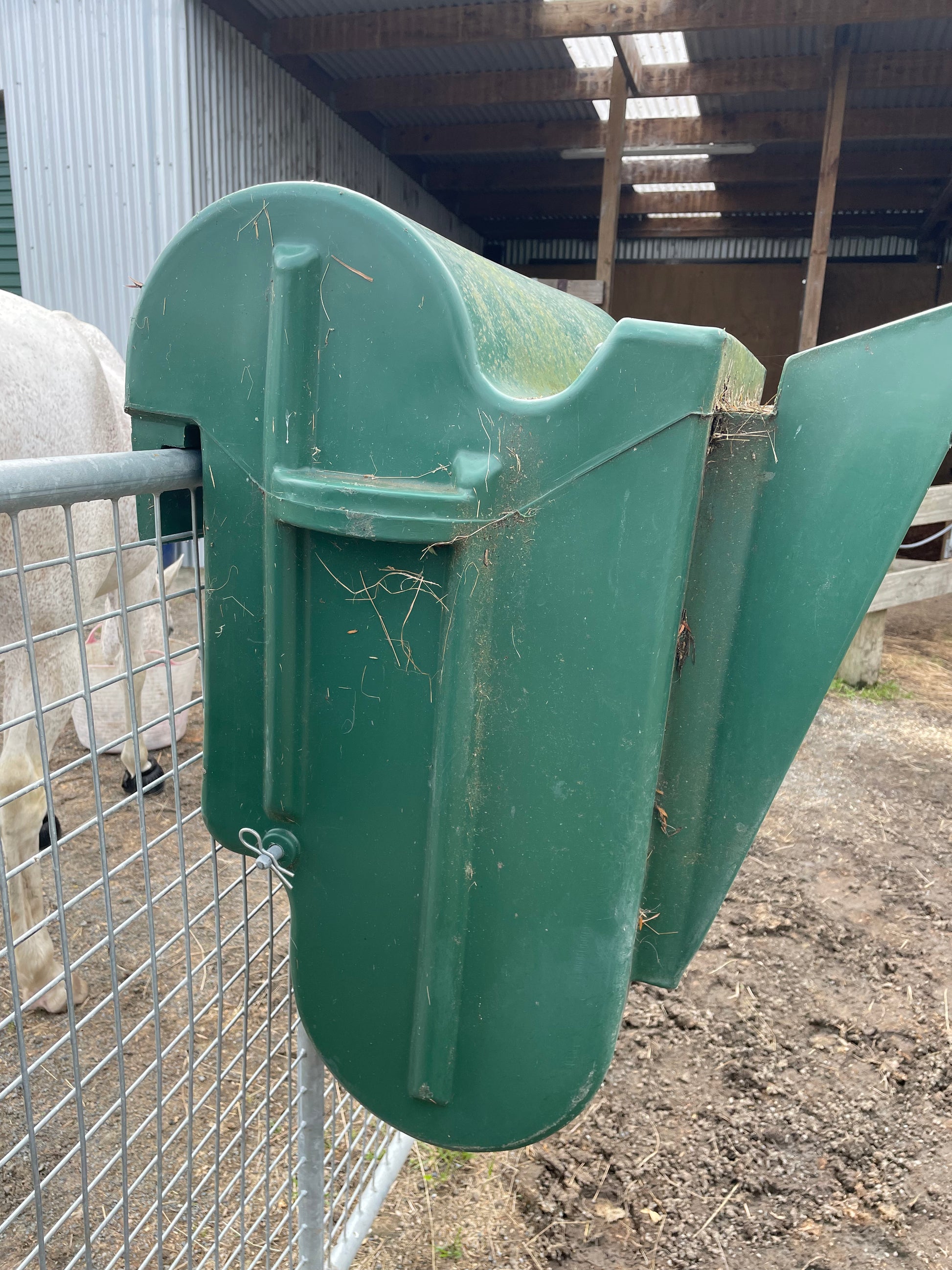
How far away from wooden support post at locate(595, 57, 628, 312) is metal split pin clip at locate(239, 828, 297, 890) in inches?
237

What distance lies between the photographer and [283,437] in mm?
905

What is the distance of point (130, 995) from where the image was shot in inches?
94.0

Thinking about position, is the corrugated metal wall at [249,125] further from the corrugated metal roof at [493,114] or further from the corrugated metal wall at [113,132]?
the corrugated metal roof at [493,114]

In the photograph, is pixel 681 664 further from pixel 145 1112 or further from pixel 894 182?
pixel 894 182

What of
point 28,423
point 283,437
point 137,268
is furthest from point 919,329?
point 137,268

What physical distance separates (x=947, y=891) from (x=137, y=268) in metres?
6.45

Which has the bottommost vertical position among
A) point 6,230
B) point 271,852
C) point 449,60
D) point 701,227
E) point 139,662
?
point 139,662

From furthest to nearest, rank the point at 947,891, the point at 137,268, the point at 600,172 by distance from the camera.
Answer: the point at 600,172 < the point at 137,268 < the point at 947,891

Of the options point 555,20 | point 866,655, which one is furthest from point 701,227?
point 866,655

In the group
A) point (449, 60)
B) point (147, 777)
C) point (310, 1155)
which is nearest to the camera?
point (310, 1155)

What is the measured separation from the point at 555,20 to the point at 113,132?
316 centimetres

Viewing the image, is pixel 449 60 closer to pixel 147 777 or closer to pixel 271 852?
pixel 147 777

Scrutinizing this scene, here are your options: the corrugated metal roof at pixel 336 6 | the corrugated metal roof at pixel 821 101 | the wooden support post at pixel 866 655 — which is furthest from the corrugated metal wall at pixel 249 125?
the wooden support post at pixel 866 655

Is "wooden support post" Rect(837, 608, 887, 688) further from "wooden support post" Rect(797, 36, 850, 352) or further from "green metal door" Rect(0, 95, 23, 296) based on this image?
"green metal door" Rect(0, 95, 23, 296)
